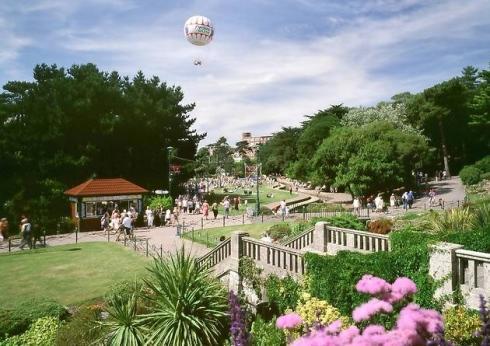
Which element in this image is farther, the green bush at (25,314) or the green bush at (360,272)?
the green bush at (25,314)

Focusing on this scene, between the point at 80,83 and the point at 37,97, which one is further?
the point at 80,83

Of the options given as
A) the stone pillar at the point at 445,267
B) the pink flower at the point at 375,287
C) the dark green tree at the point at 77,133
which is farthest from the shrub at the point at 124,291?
the dark green tree at the point at 77,133

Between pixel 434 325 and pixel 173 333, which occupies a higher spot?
pixel 434 325

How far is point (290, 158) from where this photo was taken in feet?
349

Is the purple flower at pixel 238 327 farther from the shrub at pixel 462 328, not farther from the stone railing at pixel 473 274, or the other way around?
the stone railing at pixel 473 274

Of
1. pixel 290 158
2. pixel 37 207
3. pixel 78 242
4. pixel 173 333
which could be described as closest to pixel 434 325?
pixel 173 333

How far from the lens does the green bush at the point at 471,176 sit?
48.3 m

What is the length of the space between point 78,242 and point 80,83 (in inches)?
950

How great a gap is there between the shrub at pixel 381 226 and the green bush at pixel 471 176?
32808 mm

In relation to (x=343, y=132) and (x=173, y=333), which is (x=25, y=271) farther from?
(x=343, y=132)

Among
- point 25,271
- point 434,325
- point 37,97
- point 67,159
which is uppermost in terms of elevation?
point 37,97

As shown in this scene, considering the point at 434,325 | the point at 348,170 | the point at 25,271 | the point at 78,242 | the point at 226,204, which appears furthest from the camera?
the point at 348,170

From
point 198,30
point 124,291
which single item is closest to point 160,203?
A: point 198,30

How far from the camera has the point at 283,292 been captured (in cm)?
1191
